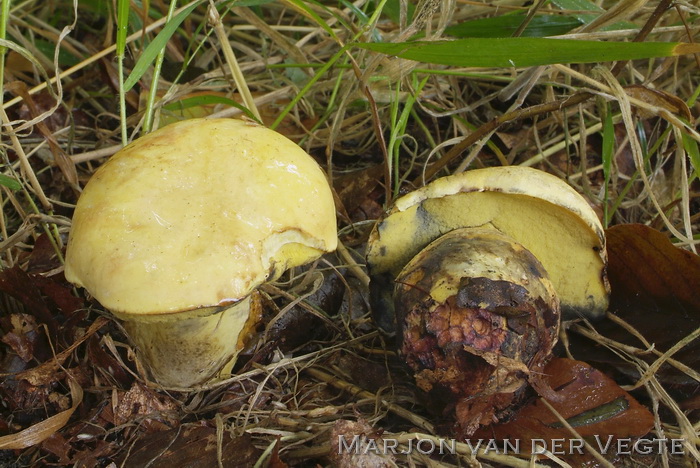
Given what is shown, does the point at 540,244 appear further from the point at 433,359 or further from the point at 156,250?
the point at 156,250

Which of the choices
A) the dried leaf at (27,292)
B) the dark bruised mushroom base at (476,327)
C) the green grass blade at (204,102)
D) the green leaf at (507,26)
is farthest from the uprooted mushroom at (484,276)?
the dried leaf at (27,292)

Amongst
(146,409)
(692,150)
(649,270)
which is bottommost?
(146,409)

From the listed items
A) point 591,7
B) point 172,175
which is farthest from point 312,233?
point 591,7

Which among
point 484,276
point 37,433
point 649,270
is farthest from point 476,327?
point 37,433

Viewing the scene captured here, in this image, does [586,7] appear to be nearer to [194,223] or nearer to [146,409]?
[194,223]

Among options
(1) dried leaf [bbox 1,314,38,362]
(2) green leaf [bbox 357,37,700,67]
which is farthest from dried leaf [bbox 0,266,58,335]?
(2) green leaf [bbox 357,37,700,67]

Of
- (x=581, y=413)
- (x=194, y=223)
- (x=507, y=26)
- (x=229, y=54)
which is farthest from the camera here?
(x=507, y=26)
